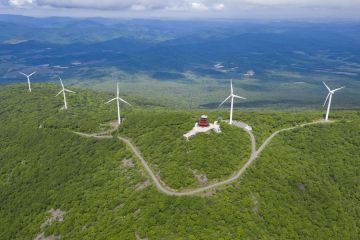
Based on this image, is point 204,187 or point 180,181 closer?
point 204,187

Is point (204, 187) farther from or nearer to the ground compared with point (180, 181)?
nearer to the ground

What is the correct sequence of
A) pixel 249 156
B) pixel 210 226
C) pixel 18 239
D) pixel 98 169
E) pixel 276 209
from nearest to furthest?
pixel 210 226
pixel 276 209
pixel 18 239
pixel 249 156
pixel 98 169

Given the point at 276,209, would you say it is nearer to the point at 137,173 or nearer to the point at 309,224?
the point at 309,224

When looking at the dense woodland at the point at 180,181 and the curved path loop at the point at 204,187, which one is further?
the curved path loop at the point at 204,187

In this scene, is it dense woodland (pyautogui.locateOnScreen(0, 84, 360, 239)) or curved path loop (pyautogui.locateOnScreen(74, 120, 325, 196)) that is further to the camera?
curved path loop (pyautogui.locateOnScreen(74, 120, 325, 196))

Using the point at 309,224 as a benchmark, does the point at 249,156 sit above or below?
above

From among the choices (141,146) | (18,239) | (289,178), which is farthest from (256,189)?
(18,239)

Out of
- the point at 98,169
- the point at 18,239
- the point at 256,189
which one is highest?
the point at 256,189

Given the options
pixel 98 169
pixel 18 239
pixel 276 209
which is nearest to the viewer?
pixel 276 209
